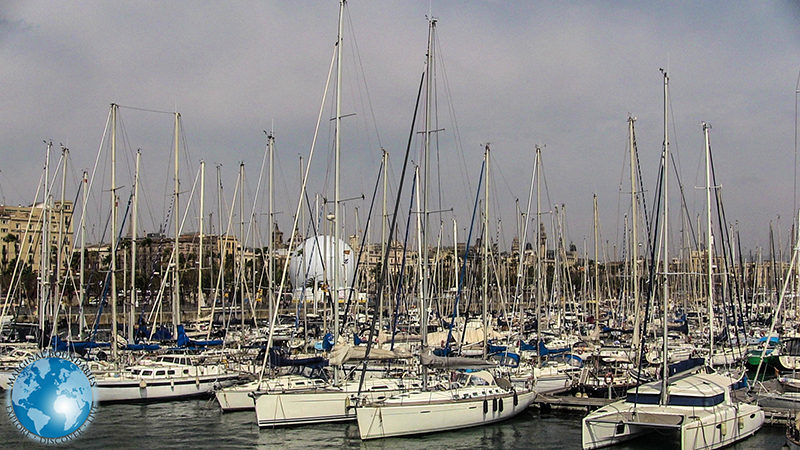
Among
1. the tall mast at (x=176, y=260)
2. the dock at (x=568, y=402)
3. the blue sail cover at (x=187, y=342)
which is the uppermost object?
the tall mast at (x=176, y=260)

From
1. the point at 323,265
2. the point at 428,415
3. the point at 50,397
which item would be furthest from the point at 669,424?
the point at 323,265

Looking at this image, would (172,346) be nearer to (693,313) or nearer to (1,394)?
(1,394)

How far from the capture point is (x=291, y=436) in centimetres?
3045

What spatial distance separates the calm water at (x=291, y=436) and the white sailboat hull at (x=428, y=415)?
34cm

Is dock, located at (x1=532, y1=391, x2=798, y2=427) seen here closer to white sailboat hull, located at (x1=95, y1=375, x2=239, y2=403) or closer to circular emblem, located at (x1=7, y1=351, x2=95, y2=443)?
white sailboat hull, located at (x1=95, y1=375, x2=239, y2=403)

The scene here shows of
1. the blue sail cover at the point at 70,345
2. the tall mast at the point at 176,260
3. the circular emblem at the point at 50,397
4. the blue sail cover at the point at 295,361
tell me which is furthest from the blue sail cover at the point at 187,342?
the circular emblem at the point at 50,397

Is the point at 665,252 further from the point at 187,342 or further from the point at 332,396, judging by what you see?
the point at 187,342

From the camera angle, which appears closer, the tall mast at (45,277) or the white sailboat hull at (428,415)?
the white sailboat hull at (428,415)

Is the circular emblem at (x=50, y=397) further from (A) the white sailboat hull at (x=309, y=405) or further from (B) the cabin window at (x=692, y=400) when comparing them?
(B) the cabin window at (x=692, y=400)

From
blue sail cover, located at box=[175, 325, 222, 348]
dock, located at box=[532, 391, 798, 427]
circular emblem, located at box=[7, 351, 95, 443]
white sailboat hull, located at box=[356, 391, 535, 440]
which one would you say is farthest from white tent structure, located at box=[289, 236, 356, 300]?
circular emblem, located at box=[7, 351, 95, 443]

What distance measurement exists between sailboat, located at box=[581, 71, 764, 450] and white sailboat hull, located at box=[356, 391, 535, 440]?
5.25 metres

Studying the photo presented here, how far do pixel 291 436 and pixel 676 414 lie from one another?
1452cm

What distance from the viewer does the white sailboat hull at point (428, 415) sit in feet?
95.1

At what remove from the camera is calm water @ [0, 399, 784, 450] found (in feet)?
95.4
